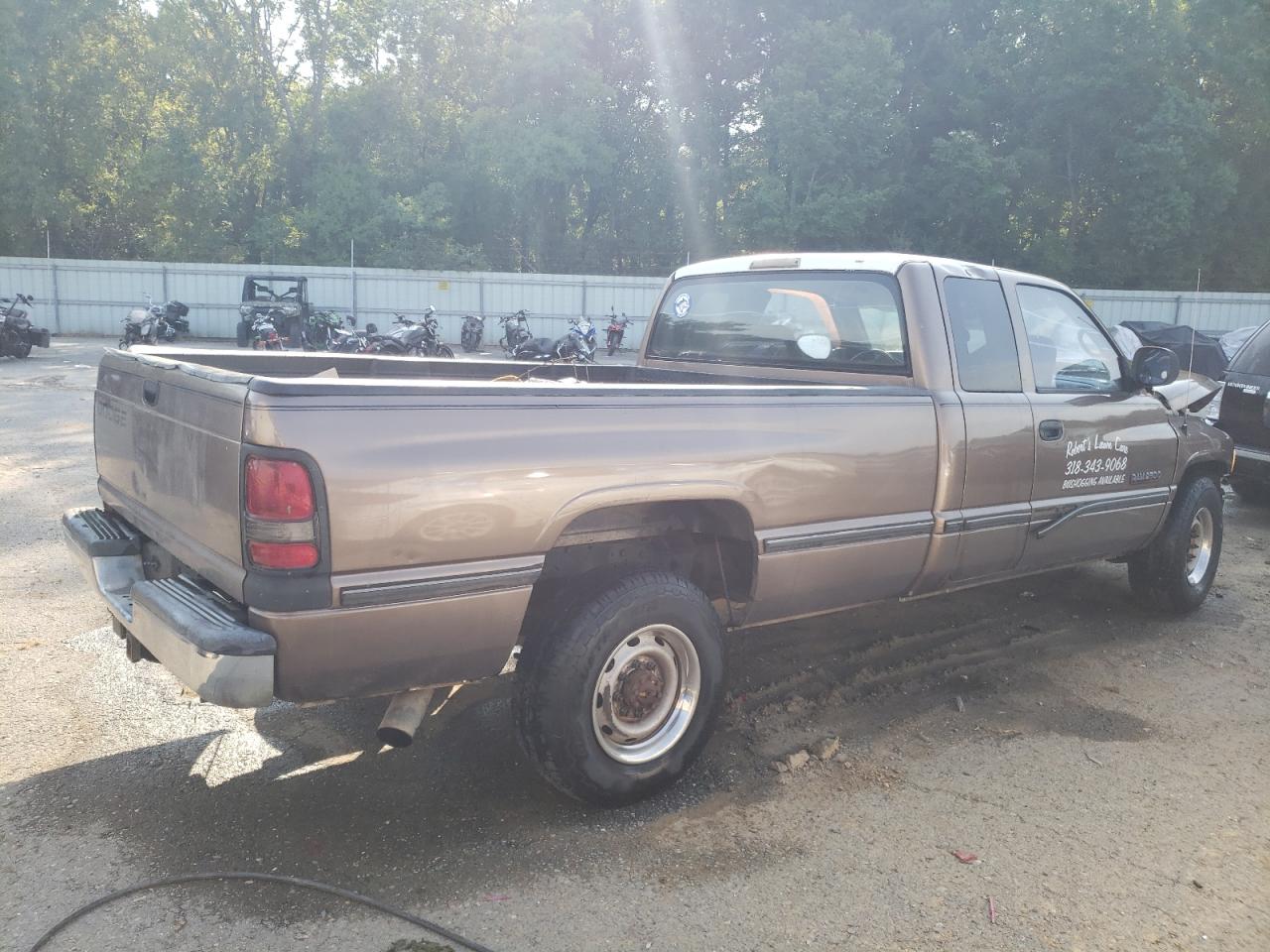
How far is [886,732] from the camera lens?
4.06m

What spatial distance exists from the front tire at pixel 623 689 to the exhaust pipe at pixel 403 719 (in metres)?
0.32

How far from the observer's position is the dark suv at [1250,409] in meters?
8.16

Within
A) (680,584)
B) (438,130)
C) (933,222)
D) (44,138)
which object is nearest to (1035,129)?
(933,222)

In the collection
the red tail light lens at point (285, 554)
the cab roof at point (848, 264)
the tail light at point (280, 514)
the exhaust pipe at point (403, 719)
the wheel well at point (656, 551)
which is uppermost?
the cab roof at point (848, 264)

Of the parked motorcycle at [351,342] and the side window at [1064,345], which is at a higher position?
the side window at [1064,345]

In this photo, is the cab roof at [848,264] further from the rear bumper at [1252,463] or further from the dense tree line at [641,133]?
the dense tree line at [641,133]

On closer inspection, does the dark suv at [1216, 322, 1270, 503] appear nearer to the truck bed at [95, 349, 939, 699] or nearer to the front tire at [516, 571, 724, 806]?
the truck bed at [95, 349, 939, 699]

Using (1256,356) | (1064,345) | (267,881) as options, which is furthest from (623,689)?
(1256,356)

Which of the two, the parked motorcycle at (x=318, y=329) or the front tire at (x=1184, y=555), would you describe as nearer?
the front tire at (x=1184, y=555)

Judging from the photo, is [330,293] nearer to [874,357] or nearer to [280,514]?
[874,357]

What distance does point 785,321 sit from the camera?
468 cm

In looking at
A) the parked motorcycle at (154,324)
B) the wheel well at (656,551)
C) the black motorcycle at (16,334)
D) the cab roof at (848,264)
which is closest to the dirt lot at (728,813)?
the wheel well at (656,551)

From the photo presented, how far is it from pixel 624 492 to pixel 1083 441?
2.74m

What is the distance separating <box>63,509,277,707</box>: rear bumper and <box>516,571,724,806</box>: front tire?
869 mm
